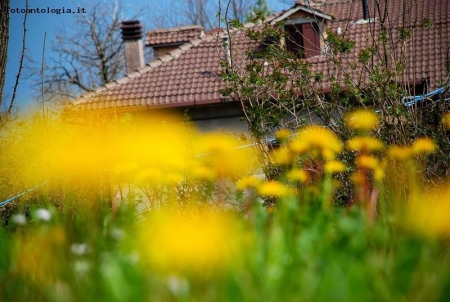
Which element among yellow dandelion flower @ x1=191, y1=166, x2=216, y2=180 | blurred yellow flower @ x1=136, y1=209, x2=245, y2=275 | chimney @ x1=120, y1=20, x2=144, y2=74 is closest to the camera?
blurred yellow flower @ x1=136, y1=209, x2=245, y2=275

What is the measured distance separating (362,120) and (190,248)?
10.6 feet

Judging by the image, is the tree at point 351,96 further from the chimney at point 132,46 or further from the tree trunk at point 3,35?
the chimney at point 132,46

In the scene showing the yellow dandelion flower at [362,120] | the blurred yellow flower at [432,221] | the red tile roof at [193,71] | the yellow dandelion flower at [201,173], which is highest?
the blurred yellow flower at [432,221]

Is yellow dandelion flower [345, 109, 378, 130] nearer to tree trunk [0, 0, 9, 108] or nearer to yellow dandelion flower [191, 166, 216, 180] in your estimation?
yellow dandelion flower [191, 166, 216, 180]

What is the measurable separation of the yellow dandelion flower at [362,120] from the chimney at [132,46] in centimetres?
1889

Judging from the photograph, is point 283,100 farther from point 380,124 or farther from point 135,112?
point 135,112

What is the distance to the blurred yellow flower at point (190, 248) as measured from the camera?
1.55 meters

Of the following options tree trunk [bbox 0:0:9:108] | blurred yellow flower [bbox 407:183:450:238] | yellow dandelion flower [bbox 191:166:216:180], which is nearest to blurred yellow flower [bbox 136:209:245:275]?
blurred yellow flower [bbox 407:183:450:238]

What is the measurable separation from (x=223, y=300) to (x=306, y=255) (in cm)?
38

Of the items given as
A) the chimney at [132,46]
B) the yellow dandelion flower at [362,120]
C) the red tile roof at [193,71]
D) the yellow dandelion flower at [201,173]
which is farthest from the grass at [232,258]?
the chimney at [132,46]

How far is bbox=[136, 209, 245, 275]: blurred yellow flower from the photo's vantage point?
5.08 ft

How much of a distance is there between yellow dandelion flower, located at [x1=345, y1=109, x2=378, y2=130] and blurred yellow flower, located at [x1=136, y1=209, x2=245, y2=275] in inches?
117

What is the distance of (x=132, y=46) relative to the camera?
2412 centimetres

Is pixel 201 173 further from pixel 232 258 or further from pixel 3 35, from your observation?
pixel 232 258
